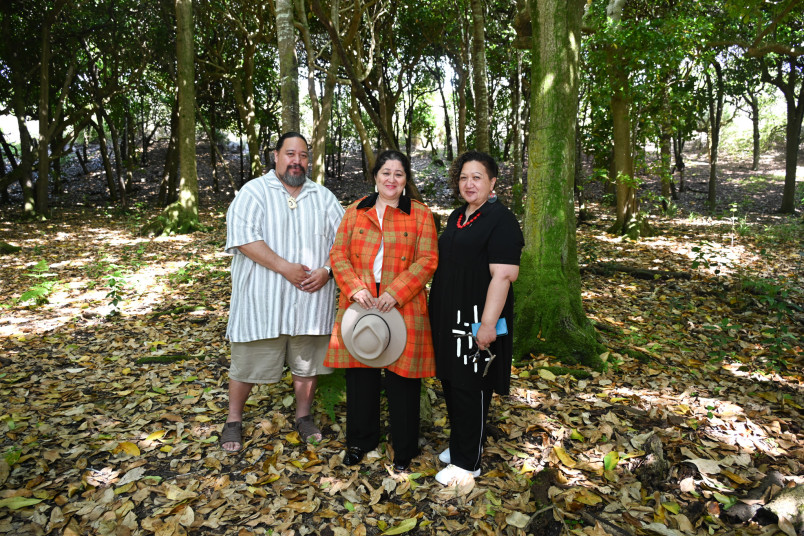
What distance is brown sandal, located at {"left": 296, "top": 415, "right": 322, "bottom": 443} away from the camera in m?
3.56

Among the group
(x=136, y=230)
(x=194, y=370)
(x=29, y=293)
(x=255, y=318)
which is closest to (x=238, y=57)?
(x=136, y=230)

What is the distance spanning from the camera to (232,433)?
346 cm

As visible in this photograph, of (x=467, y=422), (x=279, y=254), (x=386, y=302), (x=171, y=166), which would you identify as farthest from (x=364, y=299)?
(x=171, y=166)

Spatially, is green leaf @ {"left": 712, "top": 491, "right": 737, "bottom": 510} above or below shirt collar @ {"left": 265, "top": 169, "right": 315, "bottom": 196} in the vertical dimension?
below

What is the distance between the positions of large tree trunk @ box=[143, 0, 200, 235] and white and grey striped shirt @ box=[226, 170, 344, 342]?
10383 millimetres

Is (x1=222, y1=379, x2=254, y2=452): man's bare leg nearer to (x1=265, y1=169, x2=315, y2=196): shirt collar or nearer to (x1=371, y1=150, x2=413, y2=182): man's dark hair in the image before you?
(x1=265, y1=169, x2=315, y2=196): shirt collar

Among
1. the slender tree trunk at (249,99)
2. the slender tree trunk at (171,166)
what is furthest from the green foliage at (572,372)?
the slender tree trunk at (171,166)

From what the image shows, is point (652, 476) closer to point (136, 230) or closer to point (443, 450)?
point (443, 450)

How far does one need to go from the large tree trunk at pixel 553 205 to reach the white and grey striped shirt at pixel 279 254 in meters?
2.34

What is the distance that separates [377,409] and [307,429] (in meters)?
0.65

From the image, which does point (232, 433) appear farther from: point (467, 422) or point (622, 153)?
point (622, 153)

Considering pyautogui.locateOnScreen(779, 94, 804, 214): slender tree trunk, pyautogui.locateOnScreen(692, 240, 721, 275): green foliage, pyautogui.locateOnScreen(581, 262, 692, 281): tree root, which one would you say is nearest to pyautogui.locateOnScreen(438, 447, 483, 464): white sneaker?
pyautogui.locateOnScreen(692, 240, 721, 275): green foliage

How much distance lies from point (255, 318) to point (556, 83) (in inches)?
142

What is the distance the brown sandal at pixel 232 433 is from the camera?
343cm
